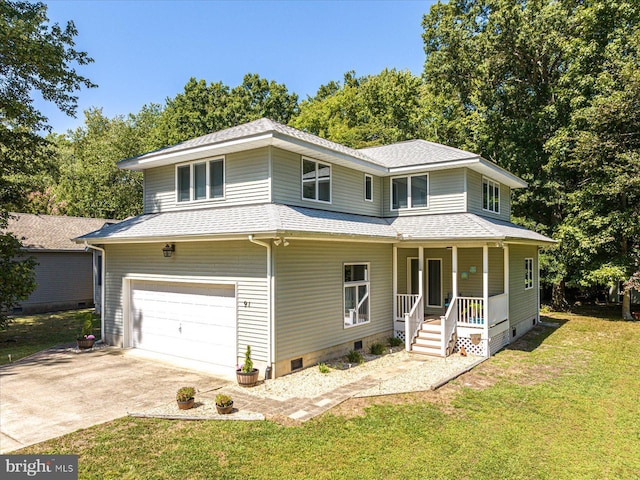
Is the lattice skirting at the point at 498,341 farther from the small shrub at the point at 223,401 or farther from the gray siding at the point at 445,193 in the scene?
the small shrub at the point at 223,401

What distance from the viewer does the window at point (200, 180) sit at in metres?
11.8

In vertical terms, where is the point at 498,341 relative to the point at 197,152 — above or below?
below

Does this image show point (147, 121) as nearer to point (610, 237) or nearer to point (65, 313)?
point (65, 313)

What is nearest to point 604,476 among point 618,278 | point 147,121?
point 618,278

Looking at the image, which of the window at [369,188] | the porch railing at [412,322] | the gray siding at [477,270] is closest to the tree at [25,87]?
the window at [369,188]

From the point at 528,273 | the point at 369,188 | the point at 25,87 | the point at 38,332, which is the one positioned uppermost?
the point at 25,87

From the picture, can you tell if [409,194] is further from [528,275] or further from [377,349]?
[528,275]

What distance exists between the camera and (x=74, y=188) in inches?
1319

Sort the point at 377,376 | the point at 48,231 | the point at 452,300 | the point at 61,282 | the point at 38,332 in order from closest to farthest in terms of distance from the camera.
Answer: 1. the point at 377,376
2. the point at 452,300
3. the point at 38,332
4. the point at 61,282
5. the point at 48,231

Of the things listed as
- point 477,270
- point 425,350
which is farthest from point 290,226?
point 477,270

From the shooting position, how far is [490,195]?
52.9 ft

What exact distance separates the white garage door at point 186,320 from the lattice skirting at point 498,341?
794 cm

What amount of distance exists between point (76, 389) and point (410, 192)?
11840mm

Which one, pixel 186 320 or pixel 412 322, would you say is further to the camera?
pixel 412 322
